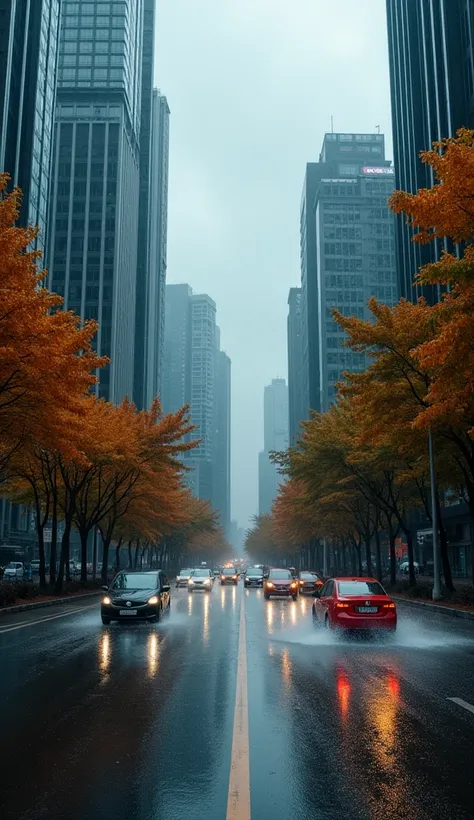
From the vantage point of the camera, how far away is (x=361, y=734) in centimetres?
714

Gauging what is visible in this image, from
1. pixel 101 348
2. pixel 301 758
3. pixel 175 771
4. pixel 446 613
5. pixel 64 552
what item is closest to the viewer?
pixel 175 771

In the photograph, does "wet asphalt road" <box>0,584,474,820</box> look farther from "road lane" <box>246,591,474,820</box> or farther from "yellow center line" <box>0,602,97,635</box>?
"yellow center line" <box>0,602,97,635</box>

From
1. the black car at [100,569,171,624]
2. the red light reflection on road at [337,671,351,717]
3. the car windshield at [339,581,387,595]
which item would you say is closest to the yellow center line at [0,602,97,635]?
the black car at [100,569,171,624]

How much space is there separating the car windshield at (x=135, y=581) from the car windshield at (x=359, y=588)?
5965mm

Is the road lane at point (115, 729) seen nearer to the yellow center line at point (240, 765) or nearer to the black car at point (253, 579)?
the yellow center line at point (240, 765)

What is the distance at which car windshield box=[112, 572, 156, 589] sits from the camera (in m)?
19.9

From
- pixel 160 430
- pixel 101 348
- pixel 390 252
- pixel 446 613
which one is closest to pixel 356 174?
pixel 390 252

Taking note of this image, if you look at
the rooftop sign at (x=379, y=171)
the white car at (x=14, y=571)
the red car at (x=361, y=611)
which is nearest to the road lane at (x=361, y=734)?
the red car at (x=361, y=611)

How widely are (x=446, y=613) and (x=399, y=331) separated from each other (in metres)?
9.86

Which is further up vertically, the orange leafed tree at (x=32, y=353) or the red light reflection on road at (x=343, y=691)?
the orange leafed tree at (x=32, y=353)

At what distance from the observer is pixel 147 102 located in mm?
158000

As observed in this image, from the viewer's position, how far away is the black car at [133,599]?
1852 centimetres

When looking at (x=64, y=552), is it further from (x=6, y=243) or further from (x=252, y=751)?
(x=252, y=751)

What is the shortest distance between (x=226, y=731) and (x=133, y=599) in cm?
→ 1179
